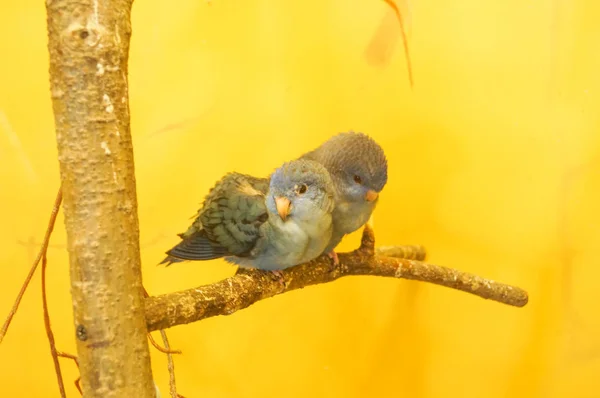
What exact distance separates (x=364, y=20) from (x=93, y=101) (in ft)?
3.38

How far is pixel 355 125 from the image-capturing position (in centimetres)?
148

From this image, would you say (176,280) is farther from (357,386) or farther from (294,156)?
(357,386)

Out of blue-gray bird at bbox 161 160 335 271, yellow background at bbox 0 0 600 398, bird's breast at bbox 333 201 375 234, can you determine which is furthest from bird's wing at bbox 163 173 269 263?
yellow background at bbox 0 0 600 398

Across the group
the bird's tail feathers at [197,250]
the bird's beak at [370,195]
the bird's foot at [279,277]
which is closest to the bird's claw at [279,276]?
the bird's foot at [279,277]

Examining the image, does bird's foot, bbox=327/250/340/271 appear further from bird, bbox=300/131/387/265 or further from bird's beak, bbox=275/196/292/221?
bird's beak, bbox=275/196/292/221

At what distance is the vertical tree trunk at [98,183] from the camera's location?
1.84 ft

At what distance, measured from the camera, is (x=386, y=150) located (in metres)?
1.48

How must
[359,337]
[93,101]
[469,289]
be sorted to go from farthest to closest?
[359,337], [469,289], [93,101]

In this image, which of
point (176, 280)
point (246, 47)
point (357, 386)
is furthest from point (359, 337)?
point (246, 47)

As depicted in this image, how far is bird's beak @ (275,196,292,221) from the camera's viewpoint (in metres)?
0.99

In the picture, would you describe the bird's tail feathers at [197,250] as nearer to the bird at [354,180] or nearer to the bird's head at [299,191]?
the bird's head at [299,191]

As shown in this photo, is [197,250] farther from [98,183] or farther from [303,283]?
[98,183]

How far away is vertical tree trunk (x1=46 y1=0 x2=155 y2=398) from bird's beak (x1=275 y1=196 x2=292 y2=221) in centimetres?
41

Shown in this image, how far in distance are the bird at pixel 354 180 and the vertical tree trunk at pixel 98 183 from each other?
1.88 feet
